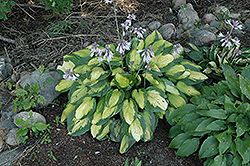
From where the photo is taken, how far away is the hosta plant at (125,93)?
2.58 metres

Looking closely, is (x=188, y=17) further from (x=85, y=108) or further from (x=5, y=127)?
(x=5, y=127)

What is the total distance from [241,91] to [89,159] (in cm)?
215

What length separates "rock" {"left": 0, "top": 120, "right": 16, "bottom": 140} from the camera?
2861mm

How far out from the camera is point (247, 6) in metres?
4.52

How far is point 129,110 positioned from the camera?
2551 millimetres

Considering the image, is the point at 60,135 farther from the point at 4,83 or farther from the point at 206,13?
the point at 206,13

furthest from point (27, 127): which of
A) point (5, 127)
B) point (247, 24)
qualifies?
point (247, 24)

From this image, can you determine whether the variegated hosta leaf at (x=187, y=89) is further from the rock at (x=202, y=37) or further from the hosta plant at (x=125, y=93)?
the rock at (x=202, y=37)

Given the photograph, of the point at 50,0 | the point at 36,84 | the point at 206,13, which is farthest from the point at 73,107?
the point at 206,13

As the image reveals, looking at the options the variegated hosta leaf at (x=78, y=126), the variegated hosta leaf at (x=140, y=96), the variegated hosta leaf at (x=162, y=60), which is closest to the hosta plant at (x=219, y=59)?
the variegated hosta leaf at (x=162, y=60)

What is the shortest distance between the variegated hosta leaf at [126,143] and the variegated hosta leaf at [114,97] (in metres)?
0.49

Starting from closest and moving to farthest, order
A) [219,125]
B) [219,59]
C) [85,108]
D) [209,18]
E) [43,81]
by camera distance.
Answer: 1. [219,125]
2. [85,108]
3. [219,59]
4. [43,81]
5. [209,18]

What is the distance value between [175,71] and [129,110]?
925mm

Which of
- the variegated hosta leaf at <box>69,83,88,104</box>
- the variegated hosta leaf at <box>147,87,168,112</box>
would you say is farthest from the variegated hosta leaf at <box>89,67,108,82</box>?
the variegated hosta leaf at <box>147,87,168,112</box>
